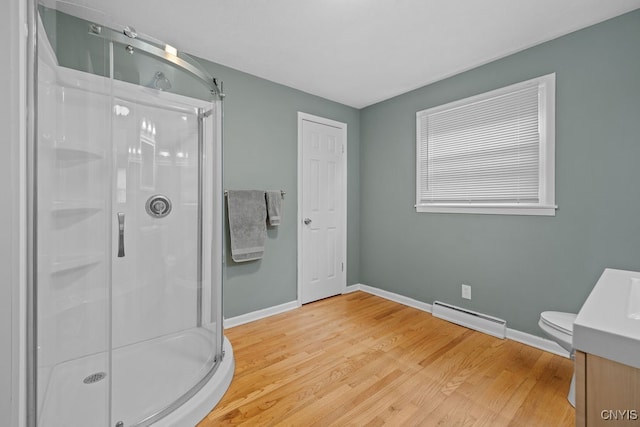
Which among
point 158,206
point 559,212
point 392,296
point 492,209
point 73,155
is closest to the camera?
point 73,155

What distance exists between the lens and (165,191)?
1.98 meters

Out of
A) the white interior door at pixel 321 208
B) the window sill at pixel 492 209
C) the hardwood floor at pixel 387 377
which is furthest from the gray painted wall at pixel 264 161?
the window sill at pixel 492 209

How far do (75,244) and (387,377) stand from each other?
6.31 feet

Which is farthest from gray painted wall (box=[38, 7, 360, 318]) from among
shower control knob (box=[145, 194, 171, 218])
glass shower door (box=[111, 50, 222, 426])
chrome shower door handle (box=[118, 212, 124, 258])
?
chrome shower door handle (box=[118, 212, 124, 258])

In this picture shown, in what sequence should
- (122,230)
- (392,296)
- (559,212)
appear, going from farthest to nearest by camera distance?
(392,296) → (559,212) → (122,230)

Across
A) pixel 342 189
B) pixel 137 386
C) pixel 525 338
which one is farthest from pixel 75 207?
pixel 525 338

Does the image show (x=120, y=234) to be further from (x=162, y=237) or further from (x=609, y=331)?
(x=609, y=331)

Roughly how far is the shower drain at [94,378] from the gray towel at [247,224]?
48.8 inches

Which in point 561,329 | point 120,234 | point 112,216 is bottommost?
point 561,329

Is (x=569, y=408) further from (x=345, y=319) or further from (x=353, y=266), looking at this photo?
(x=353, y=266)

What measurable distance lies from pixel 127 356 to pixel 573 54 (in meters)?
3.66

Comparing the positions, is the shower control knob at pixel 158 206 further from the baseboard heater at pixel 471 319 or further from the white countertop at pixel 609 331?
the baseboard heater at pixel 471 319

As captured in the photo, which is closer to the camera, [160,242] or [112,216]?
[112,216]

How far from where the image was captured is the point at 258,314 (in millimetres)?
2803
